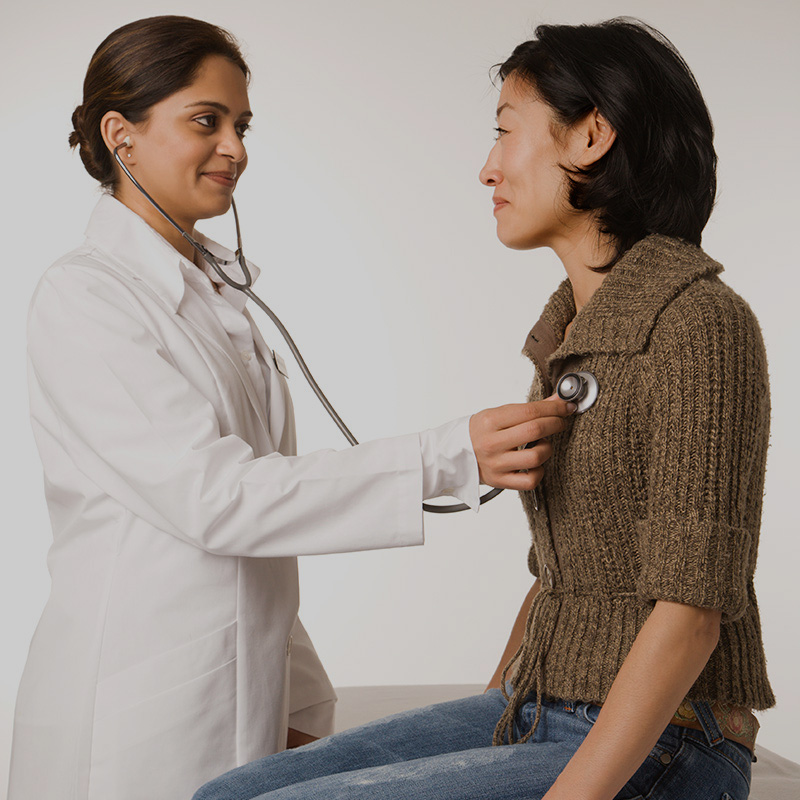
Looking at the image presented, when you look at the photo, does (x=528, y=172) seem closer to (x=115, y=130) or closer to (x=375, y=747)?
(x=115, y=130)

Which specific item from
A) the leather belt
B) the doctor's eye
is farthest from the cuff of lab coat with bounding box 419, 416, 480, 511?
the doctor's eye

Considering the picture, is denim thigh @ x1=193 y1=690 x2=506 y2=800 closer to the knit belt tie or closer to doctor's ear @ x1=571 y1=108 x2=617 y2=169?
the knit belt tie

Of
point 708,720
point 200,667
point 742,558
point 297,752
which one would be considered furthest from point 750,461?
point 200,667

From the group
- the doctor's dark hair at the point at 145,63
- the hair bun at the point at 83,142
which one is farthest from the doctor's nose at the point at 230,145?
the hair bun at the point at 83,142

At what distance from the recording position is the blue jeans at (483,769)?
1184mm

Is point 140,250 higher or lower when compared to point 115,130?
lower

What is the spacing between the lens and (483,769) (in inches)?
47.1

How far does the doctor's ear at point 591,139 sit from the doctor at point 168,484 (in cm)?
38

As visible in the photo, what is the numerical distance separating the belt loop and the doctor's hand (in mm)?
Answer: 341

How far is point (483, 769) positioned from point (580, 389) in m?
0.48

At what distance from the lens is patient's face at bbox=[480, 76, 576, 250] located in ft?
4.70

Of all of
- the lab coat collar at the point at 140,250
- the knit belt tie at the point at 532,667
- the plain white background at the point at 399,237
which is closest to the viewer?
the knit belt tie at the point at 532,667

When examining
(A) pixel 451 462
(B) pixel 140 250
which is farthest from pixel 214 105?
(A) pixel 451 462

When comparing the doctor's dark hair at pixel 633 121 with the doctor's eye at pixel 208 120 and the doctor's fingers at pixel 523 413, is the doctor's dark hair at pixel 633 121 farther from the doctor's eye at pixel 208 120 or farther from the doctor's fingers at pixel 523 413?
the doctor's eye at pixel 208 120
